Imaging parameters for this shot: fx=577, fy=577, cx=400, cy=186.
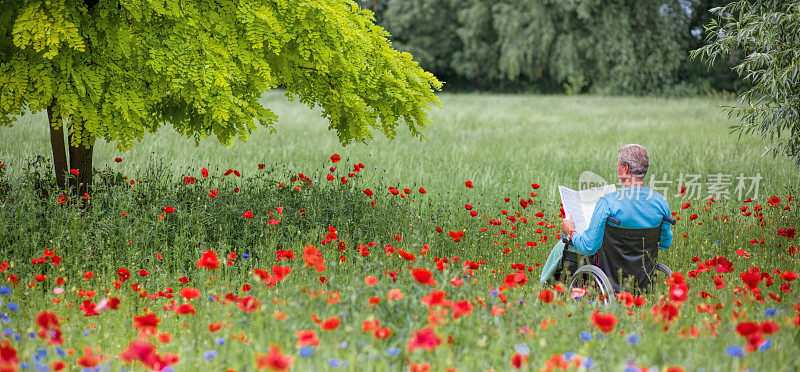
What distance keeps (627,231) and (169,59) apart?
324 centimetres

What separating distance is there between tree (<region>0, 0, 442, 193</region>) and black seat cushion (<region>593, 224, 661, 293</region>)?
6.79ft

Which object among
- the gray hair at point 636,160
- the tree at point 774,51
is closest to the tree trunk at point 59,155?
the gray hair at point 636,160

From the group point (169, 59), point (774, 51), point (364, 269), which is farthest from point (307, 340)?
point (774, 51)

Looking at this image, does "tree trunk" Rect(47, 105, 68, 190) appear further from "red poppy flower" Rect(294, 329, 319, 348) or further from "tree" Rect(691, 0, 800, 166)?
"tree" Rect(691, 0, 800, 166)

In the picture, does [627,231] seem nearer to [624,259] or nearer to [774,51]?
[624,259]

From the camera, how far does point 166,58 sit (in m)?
4.09

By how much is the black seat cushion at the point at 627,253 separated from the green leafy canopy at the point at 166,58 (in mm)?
2066

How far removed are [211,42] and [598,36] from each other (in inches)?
1203

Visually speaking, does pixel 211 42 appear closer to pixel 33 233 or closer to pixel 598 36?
pixel 33 233

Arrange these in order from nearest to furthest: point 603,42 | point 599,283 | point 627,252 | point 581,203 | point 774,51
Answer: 1. point 599,283
2. point 627,252
3. point 581,203
4. point 774,51
5. point 603,42

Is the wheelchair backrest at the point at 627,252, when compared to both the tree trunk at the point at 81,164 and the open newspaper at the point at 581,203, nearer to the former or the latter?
the open newspaper at the point at 581,203

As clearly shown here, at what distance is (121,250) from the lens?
14.0 ft

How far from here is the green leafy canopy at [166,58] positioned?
3938 millimetres

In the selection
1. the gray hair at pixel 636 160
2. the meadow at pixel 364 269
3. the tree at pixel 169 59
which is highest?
the tree at pixel 169 59
